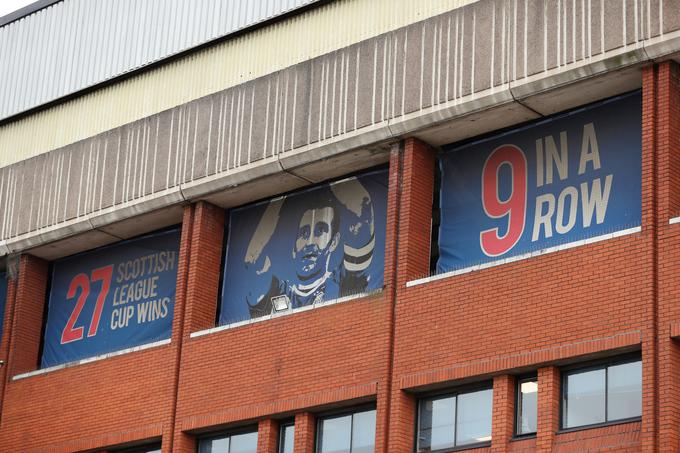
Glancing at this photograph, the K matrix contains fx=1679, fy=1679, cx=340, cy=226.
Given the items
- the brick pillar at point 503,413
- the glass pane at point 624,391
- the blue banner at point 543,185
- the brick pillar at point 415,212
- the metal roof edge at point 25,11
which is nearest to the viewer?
the glass pane at point 624,391

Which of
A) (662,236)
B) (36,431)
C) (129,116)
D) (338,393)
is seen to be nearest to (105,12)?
(129,116)

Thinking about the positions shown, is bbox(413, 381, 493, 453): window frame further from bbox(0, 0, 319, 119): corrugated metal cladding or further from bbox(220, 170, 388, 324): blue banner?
bbox(0, 0, 319, 119): corrugated metal cladding

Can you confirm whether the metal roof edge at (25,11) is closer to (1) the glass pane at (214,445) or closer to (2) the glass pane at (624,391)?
(1) the glass pane at (214,445)

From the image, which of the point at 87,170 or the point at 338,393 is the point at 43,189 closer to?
the point at 87,170

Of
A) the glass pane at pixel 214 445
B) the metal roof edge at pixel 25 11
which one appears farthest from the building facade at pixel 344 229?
the metal roof edge at pixel 25 11

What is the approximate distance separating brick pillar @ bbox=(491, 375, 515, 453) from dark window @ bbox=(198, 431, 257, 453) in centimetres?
572

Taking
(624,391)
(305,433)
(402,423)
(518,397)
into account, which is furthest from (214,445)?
(624,391)

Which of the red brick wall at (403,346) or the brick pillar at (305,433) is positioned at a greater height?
the red brick wall at (403,346)

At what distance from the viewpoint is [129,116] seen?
36031 mm

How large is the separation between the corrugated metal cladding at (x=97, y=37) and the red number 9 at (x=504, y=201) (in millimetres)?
5915

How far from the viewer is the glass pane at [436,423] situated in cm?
2830

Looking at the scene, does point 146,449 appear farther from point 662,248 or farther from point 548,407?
point 662,248

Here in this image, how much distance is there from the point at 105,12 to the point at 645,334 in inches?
677

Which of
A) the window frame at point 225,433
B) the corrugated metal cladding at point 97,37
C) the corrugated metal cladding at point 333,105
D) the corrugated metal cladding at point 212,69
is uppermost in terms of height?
the corrugated metal cladding at point 97,37
